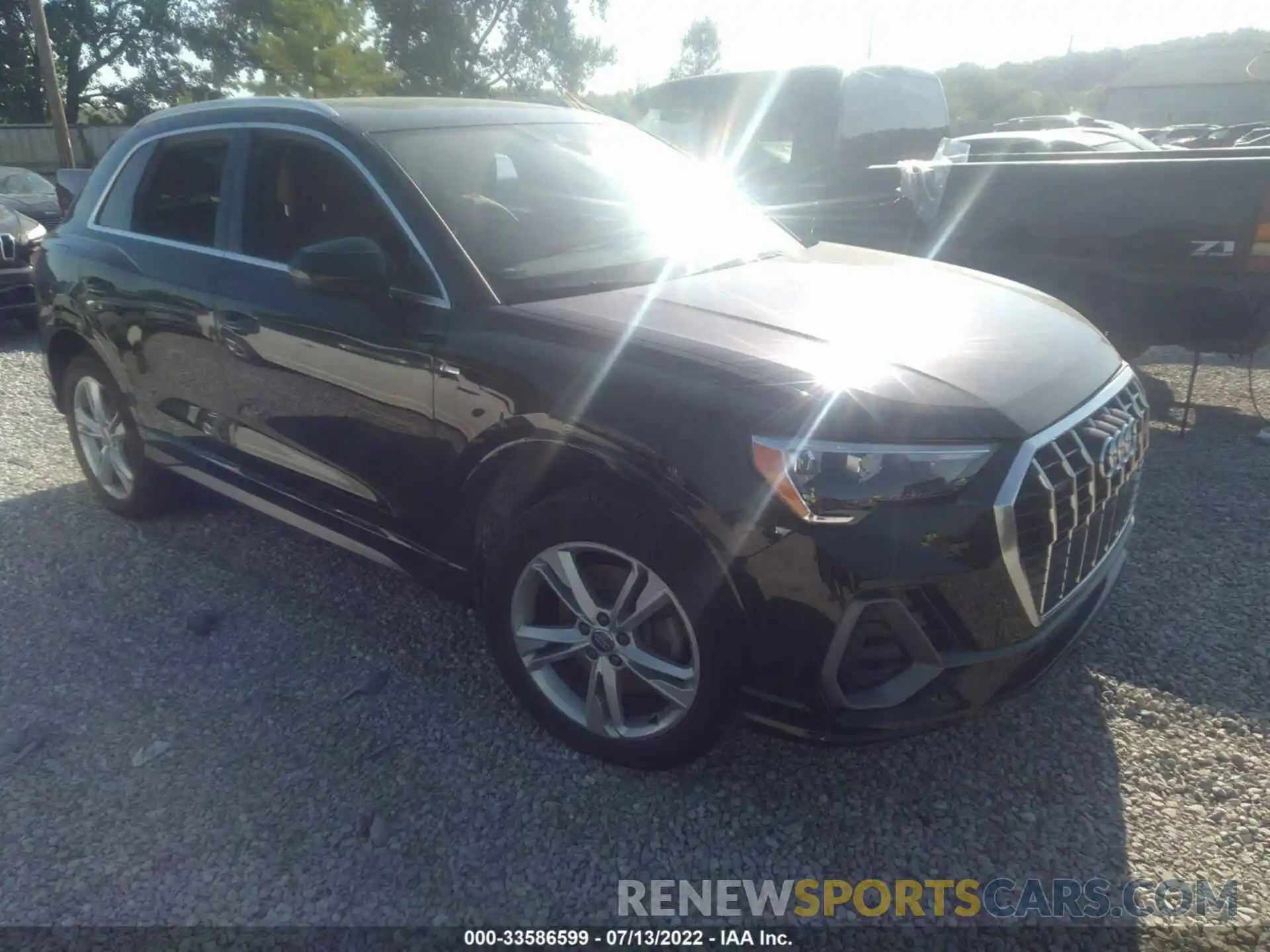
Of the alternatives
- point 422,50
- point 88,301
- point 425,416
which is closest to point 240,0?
point 422,50

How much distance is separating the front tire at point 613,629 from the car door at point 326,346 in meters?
0.47

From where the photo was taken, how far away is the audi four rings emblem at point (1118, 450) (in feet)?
8.15

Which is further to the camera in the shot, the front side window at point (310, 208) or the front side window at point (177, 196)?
the front side window at point (177, 196)

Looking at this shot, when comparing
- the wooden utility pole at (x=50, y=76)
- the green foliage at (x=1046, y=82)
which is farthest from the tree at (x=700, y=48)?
the wooden utility pole at (x=50, y=76)

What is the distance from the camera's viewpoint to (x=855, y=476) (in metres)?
2.17

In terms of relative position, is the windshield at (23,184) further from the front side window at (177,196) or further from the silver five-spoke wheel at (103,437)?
the front side window at (177,196)

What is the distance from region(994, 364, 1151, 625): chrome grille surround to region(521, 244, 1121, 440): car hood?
62 millimetres

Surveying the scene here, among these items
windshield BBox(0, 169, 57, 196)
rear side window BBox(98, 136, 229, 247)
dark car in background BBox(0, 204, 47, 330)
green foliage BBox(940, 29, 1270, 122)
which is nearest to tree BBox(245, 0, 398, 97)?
windshield BBox(0, 169, 57, 196)

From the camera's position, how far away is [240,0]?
3241 centimetres

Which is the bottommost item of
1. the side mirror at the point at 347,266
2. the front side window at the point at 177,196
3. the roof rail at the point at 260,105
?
the side mirror at the point at 347,266

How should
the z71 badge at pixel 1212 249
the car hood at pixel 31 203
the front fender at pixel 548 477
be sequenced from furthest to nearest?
the car hood at pixel 31 203 < the z71 badge at pixel 1212 249 < the front fender at pixel 548 477

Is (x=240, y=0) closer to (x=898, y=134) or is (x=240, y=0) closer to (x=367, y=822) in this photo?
(x=898, y=134)

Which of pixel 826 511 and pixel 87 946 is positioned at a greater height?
pixel 826 511

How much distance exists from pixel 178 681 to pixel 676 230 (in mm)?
2293
